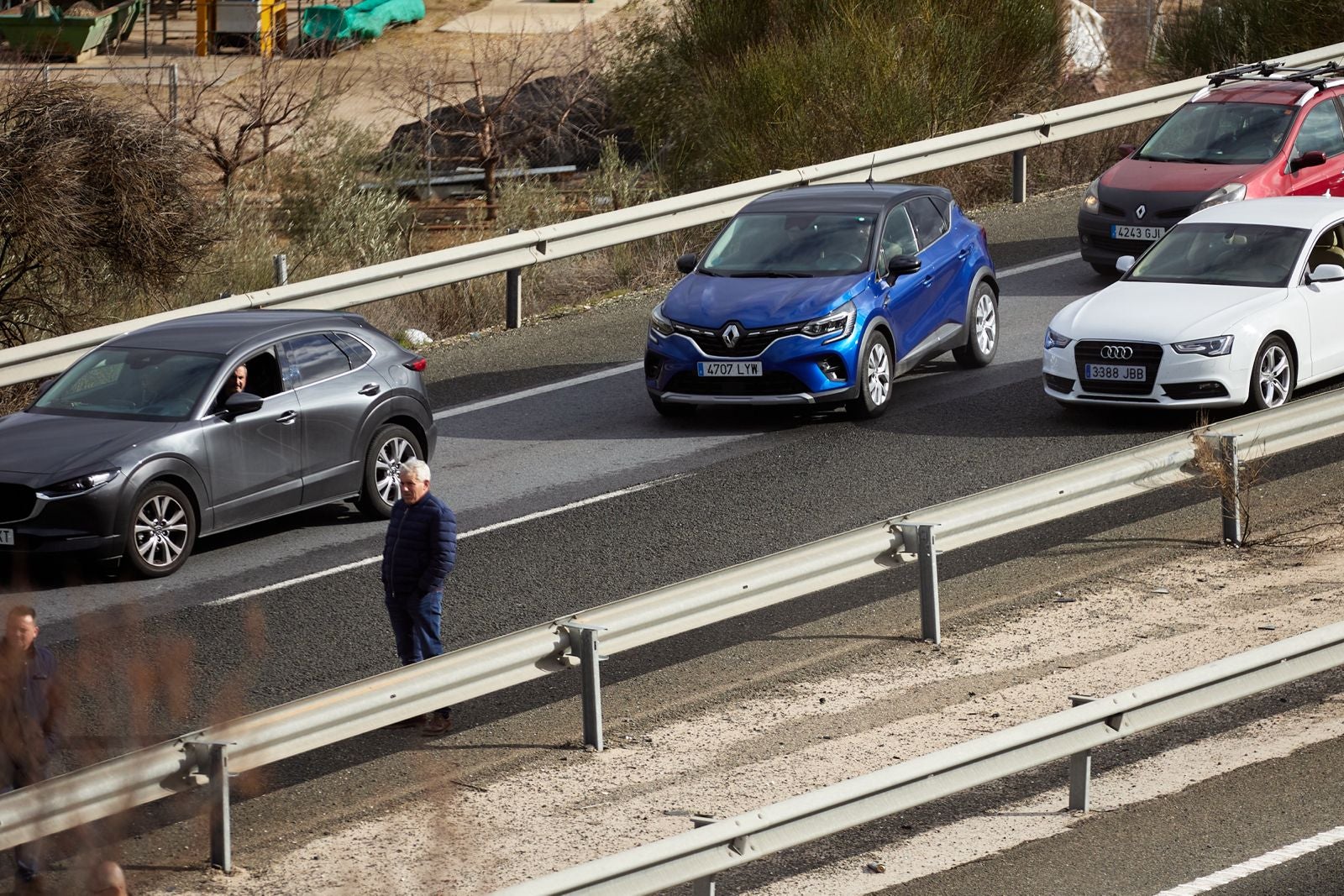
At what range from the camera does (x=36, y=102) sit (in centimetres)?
1786

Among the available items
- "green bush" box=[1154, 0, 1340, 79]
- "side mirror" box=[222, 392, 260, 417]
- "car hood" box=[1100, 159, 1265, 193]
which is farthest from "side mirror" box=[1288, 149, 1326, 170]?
"side mirror" box=[222, 392, 260, 417]

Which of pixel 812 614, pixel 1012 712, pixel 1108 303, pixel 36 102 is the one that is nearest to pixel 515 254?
pixel 36 102

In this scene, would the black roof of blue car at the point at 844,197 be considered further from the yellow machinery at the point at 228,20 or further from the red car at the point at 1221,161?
the yellow machinery at the point at 228,20

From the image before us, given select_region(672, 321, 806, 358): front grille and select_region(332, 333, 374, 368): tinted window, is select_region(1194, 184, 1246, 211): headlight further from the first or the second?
select_region(332, 333, 374, 368): tinted window

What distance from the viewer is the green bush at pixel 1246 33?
28.4 meters

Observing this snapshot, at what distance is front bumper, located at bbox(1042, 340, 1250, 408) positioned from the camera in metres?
14.5

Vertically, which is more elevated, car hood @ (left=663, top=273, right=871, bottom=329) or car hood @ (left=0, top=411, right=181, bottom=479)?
Answer: car hood @ (left=663, top=273, right=871, bottom=329)

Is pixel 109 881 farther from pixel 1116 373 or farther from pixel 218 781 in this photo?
pixel 1116 373

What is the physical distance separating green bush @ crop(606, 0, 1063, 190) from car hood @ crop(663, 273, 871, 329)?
835 cm

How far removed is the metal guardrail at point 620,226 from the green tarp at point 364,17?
2570cm

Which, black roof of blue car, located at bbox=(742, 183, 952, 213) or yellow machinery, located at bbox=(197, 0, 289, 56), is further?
yellow machinery, located at bbox=(197, 0, 289, 56)

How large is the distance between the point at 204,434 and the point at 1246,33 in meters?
20.0

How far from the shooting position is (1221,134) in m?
19.9

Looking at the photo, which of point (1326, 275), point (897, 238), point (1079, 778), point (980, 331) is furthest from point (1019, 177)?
point (1079, 778)
